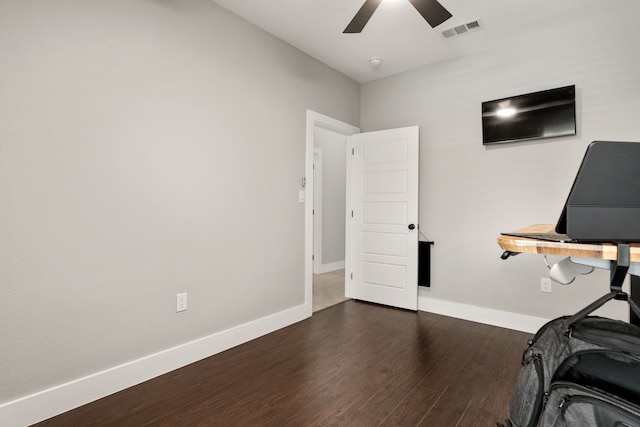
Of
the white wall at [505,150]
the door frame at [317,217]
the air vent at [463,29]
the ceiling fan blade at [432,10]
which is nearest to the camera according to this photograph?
the ceiling fan blade at [432,10]

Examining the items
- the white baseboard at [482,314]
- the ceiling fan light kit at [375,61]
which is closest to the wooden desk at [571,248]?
the white baseboard at [482,314]

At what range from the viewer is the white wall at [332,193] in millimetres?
5887

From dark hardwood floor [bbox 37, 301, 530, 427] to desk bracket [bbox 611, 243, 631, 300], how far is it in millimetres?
1245

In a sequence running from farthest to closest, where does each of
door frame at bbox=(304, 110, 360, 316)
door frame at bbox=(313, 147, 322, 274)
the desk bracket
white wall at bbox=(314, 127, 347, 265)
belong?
white wall at bbox=(314, 127, 347, 265), door frame at bbox=(313, 147, 322, 274), door frame at bbox=(304, 110, 360, 316), the desk bracket

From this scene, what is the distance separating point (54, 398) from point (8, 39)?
1.92 meters

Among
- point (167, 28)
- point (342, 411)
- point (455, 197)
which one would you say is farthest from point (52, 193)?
point (455, 197)

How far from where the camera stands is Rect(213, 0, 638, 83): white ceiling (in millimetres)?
2570

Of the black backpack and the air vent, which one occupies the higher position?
the air vent

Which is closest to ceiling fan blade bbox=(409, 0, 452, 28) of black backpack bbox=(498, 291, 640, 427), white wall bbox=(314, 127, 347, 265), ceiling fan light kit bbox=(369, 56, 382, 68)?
ceiling fan light kit bbox=(369, 56, 382, 68)

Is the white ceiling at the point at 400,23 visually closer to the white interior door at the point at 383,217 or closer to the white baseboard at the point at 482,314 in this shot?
the white interior door at the point at 383,217

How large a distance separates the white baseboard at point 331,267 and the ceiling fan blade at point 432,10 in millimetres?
4307

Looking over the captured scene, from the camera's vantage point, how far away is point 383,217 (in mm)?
3834

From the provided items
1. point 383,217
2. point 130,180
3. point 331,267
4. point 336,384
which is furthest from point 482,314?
point 130,180

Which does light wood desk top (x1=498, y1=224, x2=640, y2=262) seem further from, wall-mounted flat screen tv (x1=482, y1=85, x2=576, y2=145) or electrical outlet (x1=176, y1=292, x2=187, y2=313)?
wall-mounted flat screen tv (x1=482, y1=85, x2=576, y2=145)
